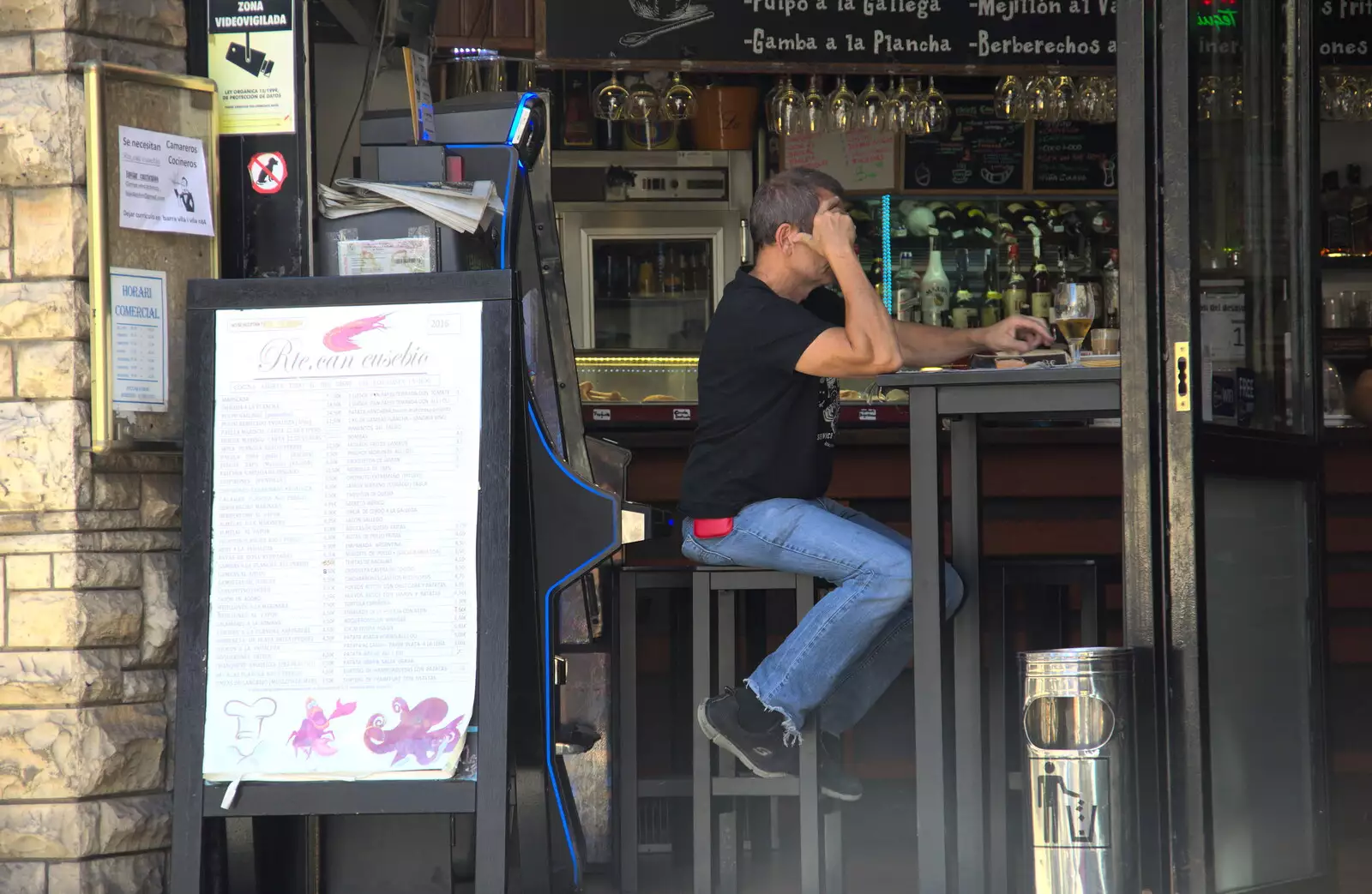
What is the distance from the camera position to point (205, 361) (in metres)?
3.14

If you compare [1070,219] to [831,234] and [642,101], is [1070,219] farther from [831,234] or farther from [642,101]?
[831,234]

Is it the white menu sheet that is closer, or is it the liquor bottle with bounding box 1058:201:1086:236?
the white menu sheet

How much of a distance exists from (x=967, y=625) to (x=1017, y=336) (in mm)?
723

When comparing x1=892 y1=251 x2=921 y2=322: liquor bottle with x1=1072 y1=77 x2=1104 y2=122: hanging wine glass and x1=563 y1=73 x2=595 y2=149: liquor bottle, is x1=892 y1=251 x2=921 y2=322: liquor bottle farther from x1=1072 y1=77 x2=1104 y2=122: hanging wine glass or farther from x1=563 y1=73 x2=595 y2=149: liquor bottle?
x1=563 y1=73 x2=595 y2=149: liquor bottle

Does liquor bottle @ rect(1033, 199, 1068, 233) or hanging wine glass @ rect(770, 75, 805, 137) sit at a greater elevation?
hanging wine glass @ rect(770, 75, 805, 137)

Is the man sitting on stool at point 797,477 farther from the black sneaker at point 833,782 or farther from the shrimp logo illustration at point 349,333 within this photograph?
the shrimp logo illustration at point 349,333

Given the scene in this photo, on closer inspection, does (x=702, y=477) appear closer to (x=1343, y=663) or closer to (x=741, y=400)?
(x=741, y=400)

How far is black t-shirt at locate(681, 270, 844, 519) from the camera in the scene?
3428 millimetres

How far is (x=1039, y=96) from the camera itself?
6469 mm

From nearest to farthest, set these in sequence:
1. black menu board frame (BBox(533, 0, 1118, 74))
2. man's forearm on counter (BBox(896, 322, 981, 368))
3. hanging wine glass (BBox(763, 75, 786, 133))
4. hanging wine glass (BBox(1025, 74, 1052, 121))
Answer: man's forearm on counter (BBox(896, 322, 981, 368)) < black menu board frame (BBox(533, 0, 1118, 74)) < hanging wine glass (BBox(1025, 74, 1052, 121)) < hanging wine glass (BBox(763, 75, 786, 133))

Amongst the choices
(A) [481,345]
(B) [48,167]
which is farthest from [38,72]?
(A) [481,345]

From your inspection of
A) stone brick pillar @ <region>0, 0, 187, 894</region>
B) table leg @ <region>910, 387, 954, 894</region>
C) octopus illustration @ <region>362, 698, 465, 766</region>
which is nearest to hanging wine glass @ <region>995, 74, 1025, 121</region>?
table leg @ <region>910, 387, 954, 894</region>

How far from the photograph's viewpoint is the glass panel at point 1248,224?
2.97 metres

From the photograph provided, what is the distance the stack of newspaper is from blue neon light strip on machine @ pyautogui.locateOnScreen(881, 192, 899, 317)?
3.67 m
